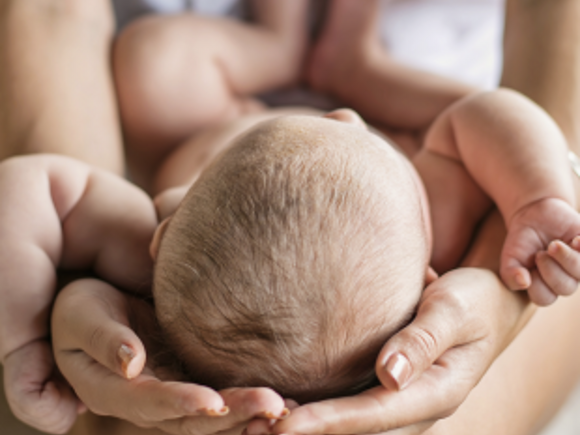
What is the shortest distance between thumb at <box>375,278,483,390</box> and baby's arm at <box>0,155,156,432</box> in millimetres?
336

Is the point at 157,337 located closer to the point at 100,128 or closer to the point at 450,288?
the point at 450,288

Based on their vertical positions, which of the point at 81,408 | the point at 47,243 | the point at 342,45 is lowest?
the point at 81,408

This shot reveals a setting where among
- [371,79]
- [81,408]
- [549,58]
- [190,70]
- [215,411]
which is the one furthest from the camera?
[371,79]

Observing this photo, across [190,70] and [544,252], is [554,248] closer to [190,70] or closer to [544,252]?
[544,252]

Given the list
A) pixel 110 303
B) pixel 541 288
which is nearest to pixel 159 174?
pixel 110 303

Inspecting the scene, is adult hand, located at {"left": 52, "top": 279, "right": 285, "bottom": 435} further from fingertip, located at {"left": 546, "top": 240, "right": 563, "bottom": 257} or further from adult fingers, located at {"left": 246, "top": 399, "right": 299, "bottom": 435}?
fingertip, located at {"left": 546, "top": 240, "right": 563, "bottom": 257}

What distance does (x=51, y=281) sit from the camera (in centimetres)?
66

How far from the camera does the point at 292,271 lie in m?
0.48

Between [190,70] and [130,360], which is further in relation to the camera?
[190,70]

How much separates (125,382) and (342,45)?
91 centimetres

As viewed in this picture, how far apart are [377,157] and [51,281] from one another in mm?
412

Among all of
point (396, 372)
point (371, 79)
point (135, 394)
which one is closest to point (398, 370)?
point (396, 372)

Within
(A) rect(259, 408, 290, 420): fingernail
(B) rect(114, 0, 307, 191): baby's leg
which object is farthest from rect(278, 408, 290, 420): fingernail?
(B) rect(114, 0, 307, 191): baby's leg

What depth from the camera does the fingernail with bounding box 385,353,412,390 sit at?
0.45 metres
